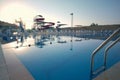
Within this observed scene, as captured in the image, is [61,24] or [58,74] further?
[61,24]

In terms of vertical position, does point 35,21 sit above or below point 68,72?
above

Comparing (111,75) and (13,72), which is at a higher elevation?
(111,75)

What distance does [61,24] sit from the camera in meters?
56.2

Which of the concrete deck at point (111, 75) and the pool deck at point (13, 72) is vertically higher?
the concrete deck at point (111, 75)

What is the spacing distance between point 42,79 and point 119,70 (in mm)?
3719

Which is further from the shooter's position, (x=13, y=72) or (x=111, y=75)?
(x=13, y=72)

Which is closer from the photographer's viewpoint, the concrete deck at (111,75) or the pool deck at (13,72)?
the concrete deck at (111,75)

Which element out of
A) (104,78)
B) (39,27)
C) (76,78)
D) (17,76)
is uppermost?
(39,27)

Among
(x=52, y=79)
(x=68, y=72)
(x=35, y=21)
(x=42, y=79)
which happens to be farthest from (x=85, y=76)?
(x=35, y=21)

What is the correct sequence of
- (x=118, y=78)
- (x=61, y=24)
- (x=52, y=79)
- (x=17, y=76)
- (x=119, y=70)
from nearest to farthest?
(x=118, y=78) < (x=119, y=70) < (x=17, y=76) < (x=52, y=79) < (x=61, y=24)

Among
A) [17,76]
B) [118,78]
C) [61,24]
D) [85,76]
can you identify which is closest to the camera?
[118,78]

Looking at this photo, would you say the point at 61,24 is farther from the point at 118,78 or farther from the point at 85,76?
the point at 118,78

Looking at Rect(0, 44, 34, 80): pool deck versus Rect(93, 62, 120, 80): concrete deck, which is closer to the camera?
Rect(93, 62, 120, 80): concrete deck

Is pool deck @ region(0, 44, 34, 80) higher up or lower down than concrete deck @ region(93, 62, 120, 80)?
lower down
